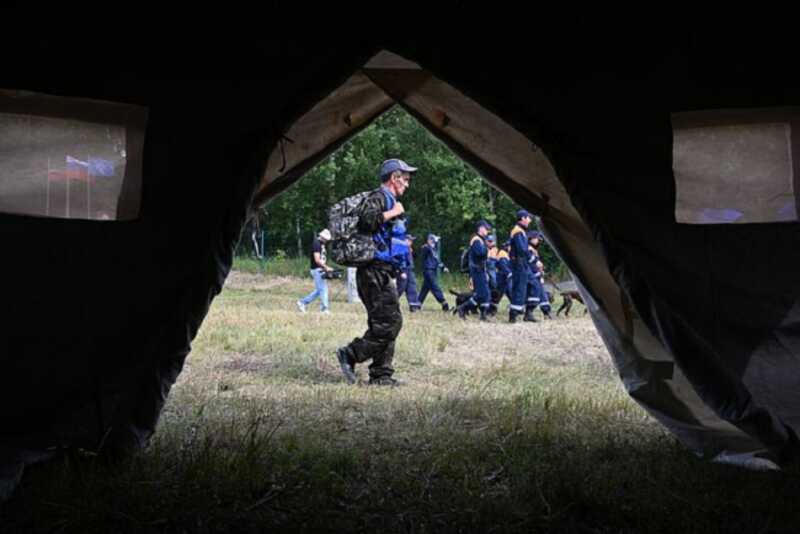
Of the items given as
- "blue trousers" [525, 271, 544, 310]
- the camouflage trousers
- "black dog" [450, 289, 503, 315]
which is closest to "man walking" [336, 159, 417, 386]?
the camouflage trousers

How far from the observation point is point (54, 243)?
421 centimetres

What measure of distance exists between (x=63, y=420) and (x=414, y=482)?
71.0 inches

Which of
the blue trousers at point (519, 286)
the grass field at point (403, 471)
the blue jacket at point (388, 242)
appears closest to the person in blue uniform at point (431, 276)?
the blue trousers at point (519, 286)

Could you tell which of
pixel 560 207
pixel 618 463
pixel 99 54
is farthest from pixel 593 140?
pixel 99 54

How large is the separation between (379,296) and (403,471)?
11.5 ft

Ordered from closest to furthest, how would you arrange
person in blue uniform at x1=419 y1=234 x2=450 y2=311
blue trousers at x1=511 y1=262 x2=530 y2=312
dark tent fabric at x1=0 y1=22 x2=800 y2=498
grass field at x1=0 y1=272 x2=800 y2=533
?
grass field at x1=0 y1=272 x2=800 y2=533
dark tent fabric at x1=0 y1=22 x2=800 y2=498
blue trousers at x1=511 y1=262 x2=530 y2=312
person in blue uniform at x1=419 y1=234 x2=450 y2=311

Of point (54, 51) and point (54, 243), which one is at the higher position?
point (54, 51)

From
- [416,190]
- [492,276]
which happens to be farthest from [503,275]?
[416,190]

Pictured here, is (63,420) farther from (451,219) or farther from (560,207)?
(451,219)

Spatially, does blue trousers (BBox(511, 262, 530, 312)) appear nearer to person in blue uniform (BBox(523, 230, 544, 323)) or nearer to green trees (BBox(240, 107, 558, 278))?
person in blue uniform (BBox(523, 230, 544, 323))

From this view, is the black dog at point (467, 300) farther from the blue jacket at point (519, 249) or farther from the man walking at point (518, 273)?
the blue jacket at point (519, 249)

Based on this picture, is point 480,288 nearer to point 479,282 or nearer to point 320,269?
point 479,282

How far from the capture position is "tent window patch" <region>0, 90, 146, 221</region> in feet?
14.0

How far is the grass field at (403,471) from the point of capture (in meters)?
3.81
